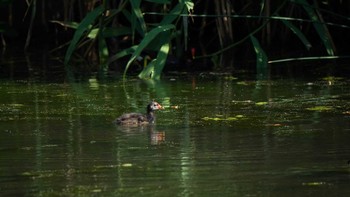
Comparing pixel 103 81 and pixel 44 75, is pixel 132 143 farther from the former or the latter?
pixel 44 75

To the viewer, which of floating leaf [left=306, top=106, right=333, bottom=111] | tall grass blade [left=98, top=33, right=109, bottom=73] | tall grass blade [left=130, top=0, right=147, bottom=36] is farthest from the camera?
tall grass blade [left=98, top=33, right=109, bottom=73]

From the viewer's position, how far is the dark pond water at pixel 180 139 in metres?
6.21

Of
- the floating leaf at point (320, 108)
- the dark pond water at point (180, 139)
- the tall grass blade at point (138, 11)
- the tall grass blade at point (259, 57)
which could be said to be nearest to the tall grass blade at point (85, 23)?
the tall grass blade at point (138, 11)

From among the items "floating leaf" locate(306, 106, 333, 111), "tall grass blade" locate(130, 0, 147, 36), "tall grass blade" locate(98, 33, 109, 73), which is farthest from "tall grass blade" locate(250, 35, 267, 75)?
"floating leaf" locate(306, 106, 333, 111)

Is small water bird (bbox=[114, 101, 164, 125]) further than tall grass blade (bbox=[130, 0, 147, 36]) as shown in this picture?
No

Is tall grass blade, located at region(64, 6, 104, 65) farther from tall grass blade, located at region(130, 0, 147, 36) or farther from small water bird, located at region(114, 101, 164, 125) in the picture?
small water bird, located at region(114, 101, 164, 125)

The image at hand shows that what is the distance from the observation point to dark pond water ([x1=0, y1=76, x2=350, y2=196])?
244 inches

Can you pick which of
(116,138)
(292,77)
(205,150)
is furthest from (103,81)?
(205,150)

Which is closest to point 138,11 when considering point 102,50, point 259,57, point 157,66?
point 157,66

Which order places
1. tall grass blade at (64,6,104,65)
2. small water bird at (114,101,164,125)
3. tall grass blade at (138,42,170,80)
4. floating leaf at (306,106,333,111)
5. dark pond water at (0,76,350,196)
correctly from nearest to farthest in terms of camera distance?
dark pond water at (0,76,350,196) → small water bird at (114,101,164,125) → floating leaf at (306,106,333,111) → tall grass blade at (138,42,170,80) → tall grass blade at (64,6,104,65)

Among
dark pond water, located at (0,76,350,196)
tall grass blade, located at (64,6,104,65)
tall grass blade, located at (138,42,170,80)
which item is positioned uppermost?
tall grass blade, located at (64,6,104,65)

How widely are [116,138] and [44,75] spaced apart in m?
4.34

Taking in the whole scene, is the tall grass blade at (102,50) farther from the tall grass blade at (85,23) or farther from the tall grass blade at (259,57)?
the tall grass blade at (259,57)

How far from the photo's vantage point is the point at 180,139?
25.7 ft
